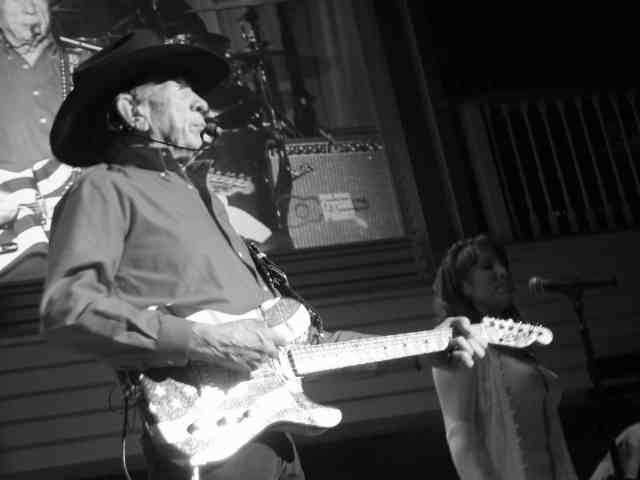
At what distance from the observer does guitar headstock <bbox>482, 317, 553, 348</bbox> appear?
8.69ft

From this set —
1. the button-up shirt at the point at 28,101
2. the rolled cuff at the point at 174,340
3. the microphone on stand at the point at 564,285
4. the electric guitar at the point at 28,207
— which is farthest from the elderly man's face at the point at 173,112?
the button-up shirt at the point at 28,101

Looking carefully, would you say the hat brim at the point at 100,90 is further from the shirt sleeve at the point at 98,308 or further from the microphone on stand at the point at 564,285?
the microphone on stand at the point at 564,285

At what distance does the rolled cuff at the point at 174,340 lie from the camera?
185 cm

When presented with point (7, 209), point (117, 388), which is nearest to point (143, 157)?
point (117, 388)

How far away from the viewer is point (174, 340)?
1856 millimetres

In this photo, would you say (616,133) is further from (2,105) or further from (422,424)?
(2,105)

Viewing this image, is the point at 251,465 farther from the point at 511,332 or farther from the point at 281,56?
the point at 281,56

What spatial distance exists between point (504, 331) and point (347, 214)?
282cm

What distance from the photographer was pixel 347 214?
5.43 metres

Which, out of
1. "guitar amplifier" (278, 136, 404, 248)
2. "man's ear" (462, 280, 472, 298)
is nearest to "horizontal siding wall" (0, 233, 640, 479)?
"guitar amplifier" (278, 136, 404, 248)

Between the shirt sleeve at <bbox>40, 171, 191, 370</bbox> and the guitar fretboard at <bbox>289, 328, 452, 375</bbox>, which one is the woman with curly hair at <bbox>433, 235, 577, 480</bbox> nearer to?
the guitar fretboard at <bbox>289, 328, 452, 375</bbox>

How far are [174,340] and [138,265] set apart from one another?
276 millimetres

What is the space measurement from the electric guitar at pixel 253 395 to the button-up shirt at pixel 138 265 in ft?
0.29

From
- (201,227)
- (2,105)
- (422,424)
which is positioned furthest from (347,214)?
(201,227)
